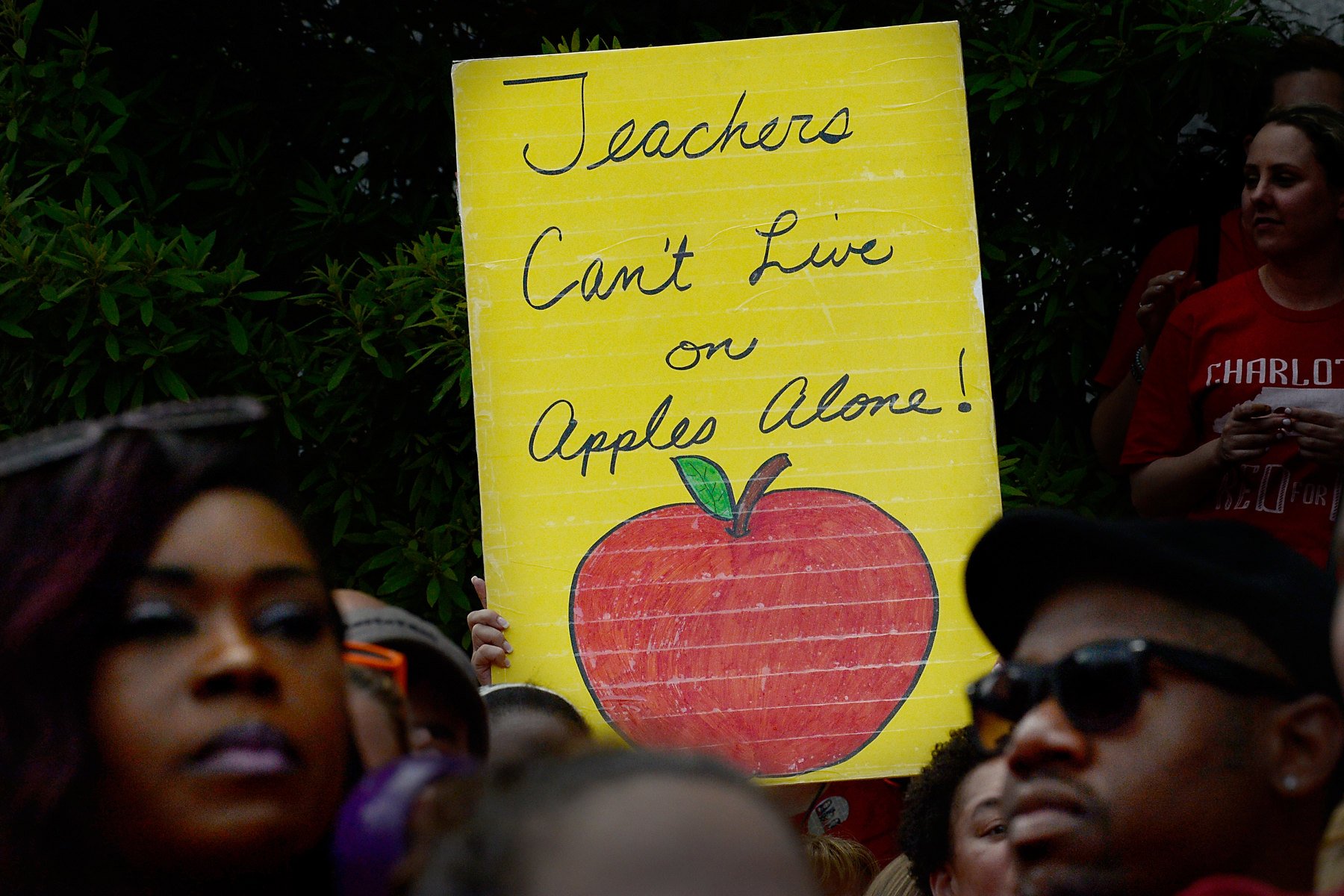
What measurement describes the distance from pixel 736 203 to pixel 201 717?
1551 millimetres

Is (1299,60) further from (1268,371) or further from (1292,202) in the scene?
(1268,371)

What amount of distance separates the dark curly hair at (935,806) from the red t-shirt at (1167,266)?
3.15ft

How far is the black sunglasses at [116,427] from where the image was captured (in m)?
1.18

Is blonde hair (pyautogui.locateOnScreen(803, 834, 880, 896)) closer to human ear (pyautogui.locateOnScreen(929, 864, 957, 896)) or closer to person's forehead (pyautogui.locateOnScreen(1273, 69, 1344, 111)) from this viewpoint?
human ear (pyautogui.locateOnScreen(929, 864, 957, 896))

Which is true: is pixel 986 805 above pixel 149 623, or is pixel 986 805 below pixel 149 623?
below

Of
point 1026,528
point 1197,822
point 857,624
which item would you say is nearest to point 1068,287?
point 857,624

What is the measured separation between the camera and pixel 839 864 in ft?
8.23

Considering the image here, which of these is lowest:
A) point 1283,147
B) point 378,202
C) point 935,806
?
point 935,806

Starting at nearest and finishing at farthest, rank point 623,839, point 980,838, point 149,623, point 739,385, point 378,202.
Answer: point 623,839
point 149,623
point 980,838
point 739,385
point 378,202

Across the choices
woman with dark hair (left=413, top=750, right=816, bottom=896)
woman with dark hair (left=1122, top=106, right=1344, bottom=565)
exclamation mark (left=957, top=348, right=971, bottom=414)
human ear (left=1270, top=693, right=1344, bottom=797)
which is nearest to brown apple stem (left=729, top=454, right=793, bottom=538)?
exclamation mark (left=957, top=348, right=971, bottom=414)

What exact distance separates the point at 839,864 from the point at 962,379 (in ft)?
2.71

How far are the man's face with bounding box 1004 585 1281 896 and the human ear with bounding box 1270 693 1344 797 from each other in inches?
0.9

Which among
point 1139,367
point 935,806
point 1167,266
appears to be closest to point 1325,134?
point 1167,266

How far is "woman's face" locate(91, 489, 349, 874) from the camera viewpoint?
1.10m
